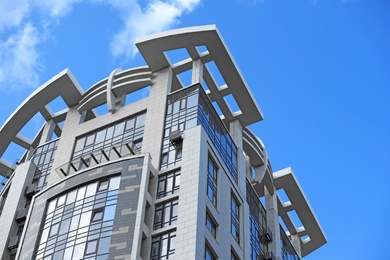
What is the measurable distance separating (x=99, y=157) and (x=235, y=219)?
10030 mm

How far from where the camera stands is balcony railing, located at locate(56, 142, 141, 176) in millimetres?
47938

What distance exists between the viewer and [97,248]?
40.9 m

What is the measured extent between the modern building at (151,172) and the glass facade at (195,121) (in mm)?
91

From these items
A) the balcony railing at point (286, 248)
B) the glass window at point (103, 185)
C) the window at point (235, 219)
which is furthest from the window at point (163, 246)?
the balcony railing at point (286, 248)

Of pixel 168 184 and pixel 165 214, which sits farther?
pixel 168 184

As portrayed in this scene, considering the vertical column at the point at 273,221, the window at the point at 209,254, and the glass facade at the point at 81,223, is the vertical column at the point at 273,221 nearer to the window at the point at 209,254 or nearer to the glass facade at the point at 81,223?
the window at the point at 209,254

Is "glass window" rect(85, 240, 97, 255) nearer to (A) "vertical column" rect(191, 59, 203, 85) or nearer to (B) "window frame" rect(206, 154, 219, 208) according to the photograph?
(B) "window frame" rect(206, 154, 219, 208)

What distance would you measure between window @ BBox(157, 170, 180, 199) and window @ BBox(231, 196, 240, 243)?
5.25 meters

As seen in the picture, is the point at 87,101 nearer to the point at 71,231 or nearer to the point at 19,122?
the point at 19,122

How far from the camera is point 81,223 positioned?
43.0 meters

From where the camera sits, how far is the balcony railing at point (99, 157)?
Answer: 157 ft

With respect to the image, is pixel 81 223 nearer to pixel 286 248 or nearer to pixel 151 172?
pixel 151 172

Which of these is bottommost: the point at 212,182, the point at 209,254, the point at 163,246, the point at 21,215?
the point at 163,246

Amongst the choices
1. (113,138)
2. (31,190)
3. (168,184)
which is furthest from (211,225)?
(31,190)
